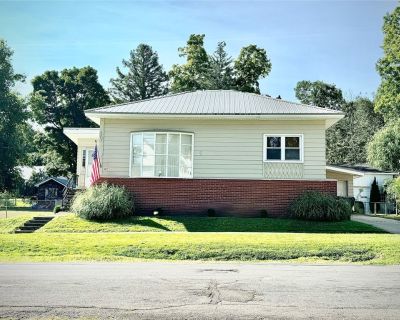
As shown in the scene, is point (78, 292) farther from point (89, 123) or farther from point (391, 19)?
point (89, 123)

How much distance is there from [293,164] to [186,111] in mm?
5874

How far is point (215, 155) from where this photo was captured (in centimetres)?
2231

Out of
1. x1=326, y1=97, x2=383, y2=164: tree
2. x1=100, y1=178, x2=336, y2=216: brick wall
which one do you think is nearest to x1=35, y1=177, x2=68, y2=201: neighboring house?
x1=326, y1=97, x2=383, y2=164: tree

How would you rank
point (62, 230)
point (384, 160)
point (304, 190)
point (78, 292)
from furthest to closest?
1. point (384, 160)
2. point (304, 190)
3. point (62, 230)
4. point (78, 292)

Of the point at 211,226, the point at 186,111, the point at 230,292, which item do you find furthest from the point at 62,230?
the point at 230,292

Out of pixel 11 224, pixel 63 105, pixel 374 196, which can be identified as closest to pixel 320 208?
pixel 11 224

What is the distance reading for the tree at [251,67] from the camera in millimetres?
51125

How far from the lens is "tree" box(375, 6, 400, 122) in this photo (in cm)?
4203

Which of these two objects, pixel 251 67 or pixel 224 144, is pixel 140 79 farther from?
pixel 224 144

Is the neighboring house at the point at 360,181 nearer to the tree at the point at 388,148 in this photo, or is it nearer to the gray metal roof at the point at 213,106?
the tree at the point at 388,148

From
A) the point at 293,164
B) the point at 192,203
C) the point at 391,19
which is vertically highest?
the point at 391,19

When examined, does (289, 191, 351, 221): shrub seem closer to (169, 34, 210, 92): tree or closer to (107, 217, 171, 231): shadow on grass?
(107, 217, 171, 231): shadow on grass

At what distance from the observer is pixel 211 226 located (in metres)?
18.4

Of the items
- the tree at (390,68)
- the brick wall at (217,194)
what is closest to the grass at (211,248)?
the brick wall at (217,194)
